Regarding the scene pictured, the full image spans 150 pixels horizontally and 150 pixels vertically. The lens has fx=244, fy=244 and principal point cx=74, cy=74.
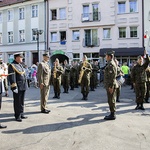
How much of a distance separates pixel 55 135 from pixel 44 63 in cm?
322

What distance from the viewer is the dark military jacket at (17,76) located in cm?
688

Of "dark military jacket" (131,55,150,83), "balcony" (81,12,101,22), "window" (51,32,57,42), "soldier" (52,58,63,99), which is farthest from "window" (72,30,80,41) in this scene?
"dark military jacket" (131,55,150,83)

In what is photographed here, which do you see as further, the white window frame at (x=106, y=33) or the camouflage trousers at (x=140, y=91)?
the white window frame at (x=106, y=33)

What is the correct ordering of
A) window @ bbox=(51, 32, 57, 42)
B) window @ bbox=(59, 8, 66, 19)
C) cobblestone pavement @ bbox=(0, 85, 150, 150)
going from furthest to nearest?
window @ bbox=(51, 32, 57, 42)
window @ bbox=(59, 8, 66, 19)
cobblestone pavement @ bbox=(0, 85, 150, 150)

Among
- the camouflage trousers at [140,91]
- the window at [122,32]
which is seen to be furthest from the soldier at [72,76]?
the window at [122,32]

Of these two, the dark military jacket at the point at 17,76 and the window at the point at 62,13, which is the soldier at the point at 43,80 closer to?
the dark military jacket at the point at 17,76

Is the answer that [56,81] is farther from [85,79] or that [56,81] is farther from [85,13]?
[85,13]

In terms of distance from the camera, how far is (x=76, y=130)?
243 inches

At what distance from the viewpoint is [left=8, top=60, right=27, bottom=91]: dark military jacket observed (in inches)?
271

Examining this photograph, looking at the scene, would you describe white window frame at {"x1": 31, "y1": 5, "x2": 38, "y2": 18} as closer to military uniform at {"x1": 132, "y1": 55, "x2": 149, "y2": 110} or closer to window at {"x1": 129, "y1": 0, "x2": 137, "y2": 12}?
window at {"x1": 129, "y1": 0, "x2": 137, "y2": 12}

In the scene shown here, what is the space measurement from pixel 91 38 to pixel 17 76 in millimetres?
21810

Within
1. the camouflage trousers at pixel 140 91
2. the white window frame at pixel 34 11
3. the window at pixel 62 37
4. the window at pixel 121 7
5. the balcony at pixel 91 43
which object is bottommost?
the camouflage trousers at pixel 140 91

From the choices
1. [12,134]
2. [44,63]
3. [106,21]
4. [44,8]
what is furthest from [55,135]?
[44,8]

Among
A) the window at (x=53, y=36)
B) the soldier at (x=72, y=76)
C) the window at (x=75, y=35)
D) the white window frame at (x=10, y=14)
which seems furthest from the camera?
the white window frame at (x=10, y=14)
